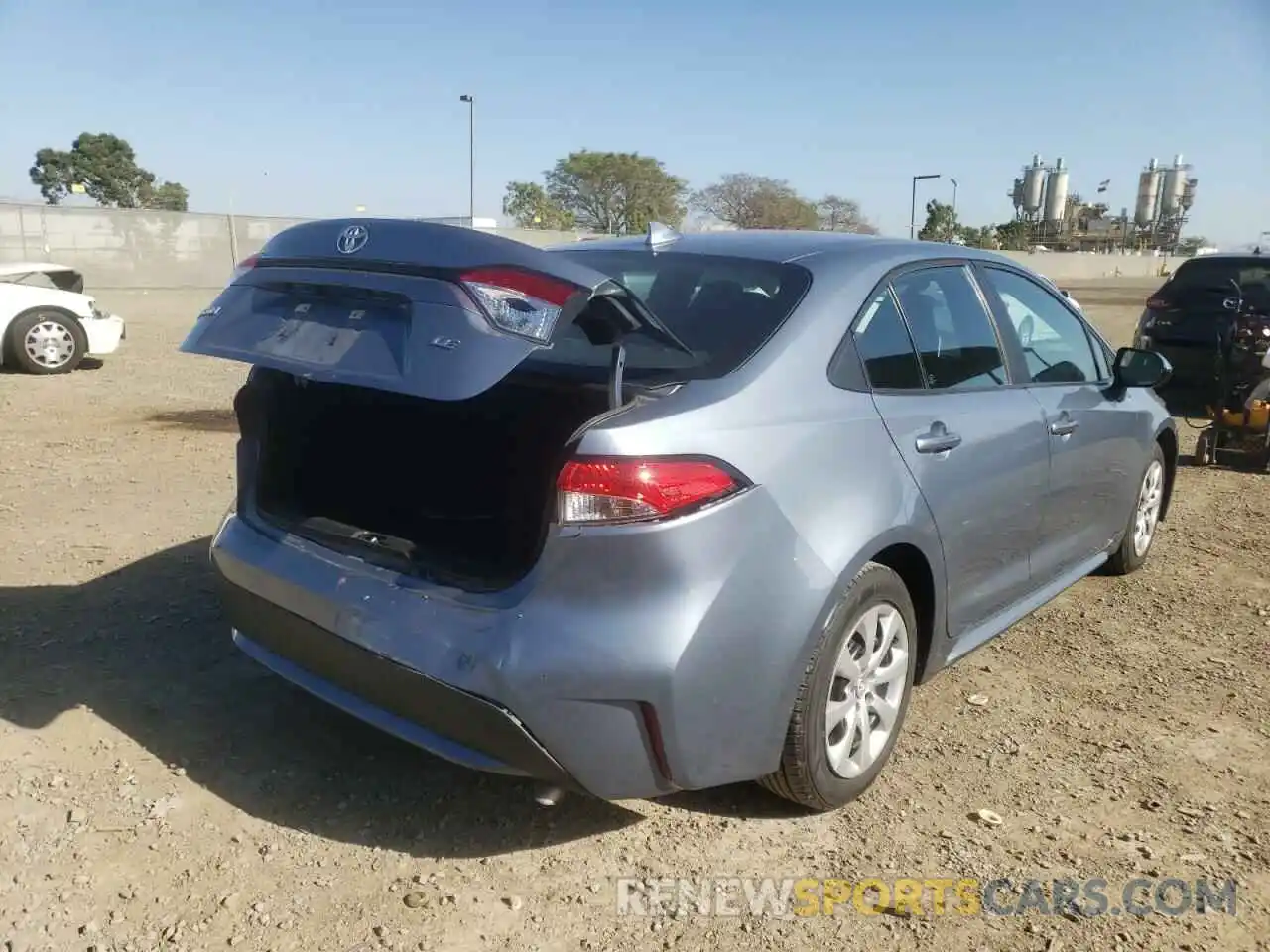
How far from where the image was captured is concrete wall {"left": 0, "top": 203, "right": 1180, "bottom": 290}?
2970cm

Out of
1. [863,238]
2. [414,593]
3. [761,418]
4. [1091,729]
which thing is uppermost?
[863,238]

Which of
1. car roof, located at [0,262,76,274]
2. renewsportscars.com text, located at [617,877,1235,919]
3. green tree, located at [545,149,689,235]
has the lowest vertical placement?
renewsportscars.com text, located at [617,877,1235,919]

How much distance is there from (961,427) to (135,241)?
34.2 metres

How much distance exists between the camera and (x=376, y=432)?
3426mm

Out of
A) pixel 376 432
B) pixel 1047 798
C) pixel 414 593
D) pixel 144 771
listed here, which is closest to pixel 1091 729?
pixel 1047 798

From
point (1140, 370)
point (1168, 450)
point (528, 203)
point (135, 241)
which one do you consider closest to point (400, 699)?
point (1140, 370)

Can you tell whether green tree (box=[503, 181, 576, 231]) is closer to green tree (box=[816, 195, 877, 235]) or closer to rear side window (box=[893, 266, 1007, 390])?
green tree (box=[816, 195, 877, 235])

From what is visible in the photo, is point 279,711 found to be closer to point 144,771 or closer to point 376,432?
point 144,771

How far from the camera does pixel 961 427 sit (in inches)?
130

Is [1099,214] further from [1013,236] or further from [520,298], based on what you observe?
[520,298]

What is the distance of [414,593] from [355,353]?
62cm

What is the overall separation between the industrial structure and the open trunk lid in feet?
287

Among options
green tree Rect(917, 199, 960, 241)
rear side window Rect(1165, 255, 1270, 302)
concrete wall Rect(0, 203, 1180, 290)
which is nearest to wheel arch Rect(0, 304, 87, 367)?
rear side window Rect(1165, 255, 1270, 302)

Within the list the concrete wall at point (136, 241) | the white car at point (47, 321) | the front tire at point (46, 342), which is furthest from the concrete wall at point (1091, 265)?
the front tire at point (46, 342)
